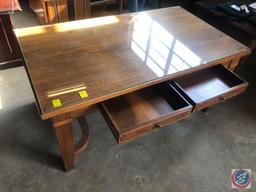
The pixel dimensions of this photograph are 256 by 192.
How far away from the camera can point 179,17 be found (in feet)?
5.38

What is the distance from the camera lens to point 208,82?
4.41 ft

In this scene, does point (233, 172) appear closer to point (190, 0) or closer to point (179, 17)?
point (179, 17)

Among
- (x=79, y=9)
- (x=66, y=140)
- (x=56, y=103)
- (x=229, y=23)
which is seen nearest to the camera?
(x=56, y=103)

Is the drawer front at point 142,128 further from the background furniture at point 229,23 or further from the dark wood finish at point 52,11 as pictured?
the dark wood finish at point 52,11

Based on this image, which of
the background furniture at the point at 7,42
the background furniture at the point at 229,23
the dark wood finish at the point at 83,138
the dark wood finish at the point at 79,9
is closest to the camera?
the dark wood finish at the point at 83,138

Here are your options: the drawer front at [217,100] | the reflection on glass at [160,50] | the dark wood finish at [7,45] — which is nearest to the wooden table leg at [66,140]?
the reflection on glass at [160,50]

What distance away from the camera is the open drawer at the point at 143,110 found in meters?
0.97

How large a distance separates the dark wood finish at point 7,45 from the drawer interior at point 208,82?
1.30 m

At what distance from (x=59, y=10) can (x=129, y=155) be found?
5.73 ft

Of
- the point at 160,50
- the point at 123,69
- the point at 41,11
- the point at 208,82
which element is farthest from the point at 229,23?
the point at 41,11

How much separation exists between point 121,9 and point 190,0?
3.04ft

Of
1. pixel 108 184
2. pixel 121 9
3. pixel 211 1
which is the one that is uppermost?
pixel 211 1

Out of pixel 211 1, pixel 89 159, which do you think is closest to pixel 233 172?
pixel 89 159

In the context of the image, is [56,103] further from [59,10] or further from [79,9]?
[79,9]
